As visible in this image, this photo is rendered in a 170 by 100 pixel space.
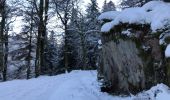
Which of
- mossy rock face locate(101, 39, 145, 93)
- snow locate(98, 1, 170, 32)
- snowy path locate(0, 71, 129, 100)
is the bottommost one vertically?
snowy path locate(0, 71, 129, 100)

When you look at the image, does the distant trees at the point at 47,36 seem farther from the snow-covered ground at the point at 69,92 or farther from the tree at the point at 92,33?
the snow-covered ground at the point at 69,92

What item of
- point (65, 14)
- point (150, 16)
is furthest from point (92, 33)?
point (150, 16)

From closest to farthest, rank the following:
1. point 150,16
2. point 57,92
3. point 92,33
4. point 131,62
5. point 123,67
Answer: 1. point 150,16
2. point 131,62
3. point 123,67
4. point 57,92
5. point 92,33

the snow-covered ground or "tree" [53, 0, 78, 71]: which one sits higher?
"tree" [53, 0, 78, 71]

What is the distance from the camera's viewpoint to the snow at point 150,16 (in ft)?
34.0

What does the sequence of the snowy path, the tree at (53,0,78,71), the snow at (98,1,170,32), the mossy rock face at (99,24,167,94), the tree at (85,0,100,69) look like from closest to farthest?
1. the snow at (98,1,170,32)
2. the mossy rock face at (99,24,167,94)
3. the snowy path
4. the tree at (53,0,78,71)
5. the tree at (85,0,100,69)

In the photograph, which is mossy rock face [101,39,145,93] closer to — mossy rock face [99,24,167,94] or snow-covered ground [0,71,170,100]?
mossy rock face [99,24,167,94]

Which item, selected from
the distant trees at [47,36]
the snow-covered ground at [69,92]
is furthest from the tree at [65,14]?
the snow-covered ground at [69,92]

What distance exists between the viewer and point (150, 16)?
11.3 metres

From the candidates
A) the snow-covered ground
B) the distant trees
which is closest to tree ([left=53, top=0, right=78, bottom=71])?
the distant trees

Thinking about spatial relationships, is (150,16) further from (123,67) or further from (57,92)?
(57,92)

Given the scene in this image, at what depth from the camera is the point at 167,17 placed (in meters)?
10.2

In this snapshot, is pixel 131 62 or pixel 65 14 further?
pixel 65 14

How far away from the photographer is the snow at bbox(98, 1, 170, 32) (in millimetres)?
10374
